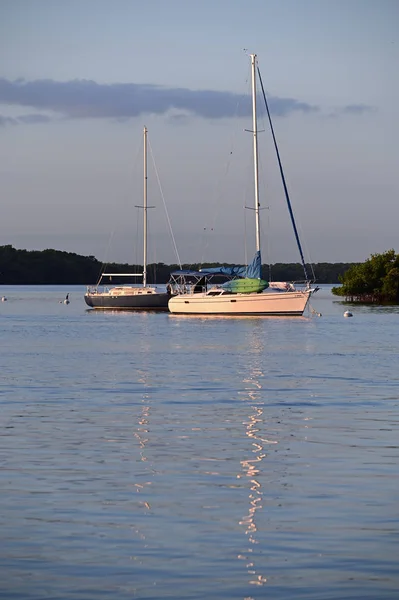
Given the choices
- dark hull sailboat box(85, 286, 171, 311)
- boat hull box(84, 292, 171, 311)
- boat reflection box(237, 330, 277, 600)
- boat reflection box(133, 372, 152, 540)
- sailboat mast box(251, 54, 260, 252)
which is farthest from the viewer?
dark hull sailboat box(85, 286, 171, 311)

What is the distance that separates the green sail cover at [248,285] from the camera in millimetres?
96375

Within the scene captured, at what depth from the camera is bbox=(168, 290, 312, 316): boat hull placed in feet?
319

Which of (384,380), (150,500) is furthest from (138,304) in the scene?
(150,500)

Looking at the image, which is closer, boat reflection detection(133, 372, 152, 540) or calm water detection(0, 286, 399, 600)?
calm water detection(0, 286, 399, 600)

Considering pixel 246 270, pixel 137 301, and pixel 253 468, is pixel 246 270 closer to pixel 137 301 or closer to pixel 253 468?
pixel 137 301

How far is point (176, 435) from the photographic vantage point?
24.4m

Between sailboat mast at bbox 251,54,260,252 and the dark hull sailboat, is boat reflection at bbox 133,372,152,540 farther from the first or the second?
the dark hull sailboat

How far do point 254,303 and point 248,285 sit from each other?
1602 mm

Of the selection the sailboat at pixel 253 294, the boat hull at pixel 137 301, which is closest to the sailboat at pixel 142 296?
→ the boat hull at pixel 137 301

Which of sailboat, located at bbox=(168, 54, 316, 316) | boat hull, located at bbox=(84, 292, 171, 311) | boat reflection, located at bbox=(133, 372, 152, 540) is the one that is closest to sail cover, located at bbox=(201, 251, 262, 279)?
sailboat, located at bbox=(168, 54, 316, 316)

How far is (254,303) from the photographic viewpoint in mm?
96938

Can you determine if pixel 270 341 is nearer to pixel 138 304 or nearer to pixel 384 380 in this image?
pixel 384 380

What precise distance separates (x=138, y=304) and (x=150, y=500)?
10451 cm

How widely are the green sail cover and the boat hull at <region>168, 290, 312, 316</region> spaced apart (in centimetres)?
45
